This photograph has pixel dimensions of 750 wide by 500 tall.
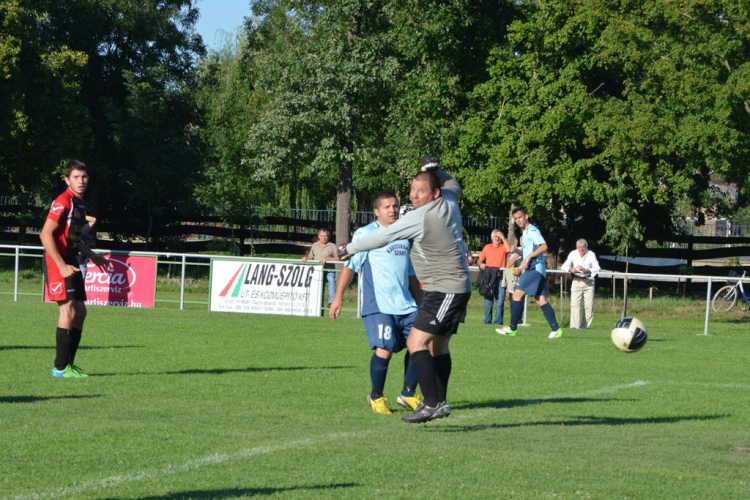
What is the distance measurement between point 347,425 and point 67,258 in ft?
12.8

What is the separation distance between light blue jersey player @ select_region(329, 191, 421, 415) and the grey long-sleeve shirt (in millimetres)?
1178

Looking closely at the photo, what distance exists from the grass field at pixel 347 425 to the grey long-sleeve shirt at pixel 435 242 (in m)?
1.16

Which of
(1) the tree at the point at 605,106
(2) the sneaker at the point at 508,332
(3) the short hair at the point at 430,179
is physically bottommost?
(2) the sneaker at the point at 508,332

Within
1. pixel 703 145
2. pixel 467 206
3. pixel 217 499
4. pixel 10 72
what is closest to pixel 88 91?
pixel 10 72

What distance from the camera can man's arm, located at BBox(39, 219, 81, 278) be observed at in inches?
409

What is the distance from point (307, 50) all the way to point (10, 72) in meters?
10.5

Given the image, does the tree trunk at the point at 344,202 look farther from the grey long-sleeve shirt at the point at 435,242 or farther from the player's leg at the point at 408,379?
the grey long-sleeve shirt at the point at 435,242

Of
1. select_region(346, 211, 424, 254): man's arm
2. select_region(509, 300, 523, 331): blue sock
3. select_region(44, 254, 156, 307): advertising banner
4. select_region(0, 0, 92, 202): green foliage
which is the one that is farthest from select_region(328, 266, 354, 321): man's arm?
select_region(0, 0, 92, 202): green foliage

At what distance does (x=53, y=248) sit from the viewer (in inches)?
411

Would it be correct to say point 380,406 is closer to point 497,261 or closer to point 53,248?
point 53,248

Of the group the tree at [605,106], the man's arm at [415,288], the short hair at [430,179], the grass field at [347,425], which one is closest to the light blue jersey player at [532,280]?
the grass field at [347,425]

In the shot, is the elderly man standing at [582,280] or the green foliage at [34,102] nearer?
the elderly man standing at [582,280]

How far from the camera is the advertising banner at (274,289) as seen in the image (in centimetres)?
2334

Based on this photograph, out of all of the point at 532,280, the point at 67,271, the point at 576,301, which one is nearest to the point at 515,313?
the point at 532,280
